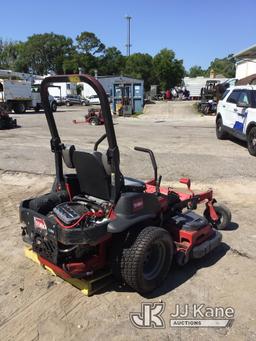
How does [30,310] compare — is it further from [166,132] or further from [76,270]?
[166,132]

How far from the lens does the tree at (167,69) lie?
6994cm

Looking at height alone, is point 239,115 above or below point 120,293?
above

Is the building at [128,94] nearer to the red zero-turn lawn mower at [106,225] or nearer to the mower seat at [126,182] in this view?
the red zero-turn lawn mower at [106,225]

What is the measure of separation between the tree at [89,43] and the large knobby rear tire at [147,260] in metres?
90.1

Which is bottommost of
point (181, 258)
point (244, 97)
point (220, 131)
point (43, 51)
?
point (181, 258)

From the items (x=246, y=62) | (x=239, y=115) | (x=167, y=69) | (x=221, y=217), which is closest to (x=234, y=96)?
(x=239, y=115)

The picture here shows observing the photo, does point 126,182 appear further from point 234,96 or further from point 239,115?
point 234,96

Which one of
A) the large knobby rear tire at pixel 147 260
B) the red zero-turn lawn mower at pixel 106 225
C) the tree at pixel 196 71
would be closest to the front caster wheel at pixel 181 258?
the red zero-turn lawn mower at pixel 106 225

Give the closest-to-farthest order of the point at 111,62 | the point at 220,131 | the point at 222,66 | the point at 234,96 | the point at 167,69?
1. the point at 234,96
2. the point at 220,131
3. the point at 167,69
4. the point at 111,62
5. the point at 222,66

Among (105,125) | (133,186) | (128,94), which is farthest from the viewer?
(128,94)

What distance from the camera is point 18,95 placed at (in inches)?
1268

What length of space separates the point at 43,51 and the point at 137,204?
9985 cm

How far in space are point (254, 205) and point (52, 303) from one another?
4.15 m

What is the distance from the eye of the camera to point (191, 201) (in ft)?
17.2
